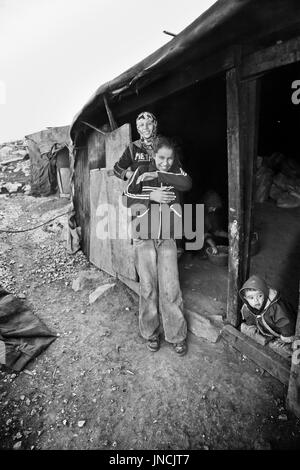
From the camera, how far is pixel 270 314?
283 cm

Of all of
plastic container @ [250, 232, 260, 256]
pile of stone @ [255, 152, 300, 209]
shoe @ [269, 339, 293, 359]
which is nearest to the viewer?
shoe @ [269, 339, 293, 359]

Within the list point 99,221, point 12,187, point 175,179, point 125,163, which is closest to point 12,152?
point 12,187

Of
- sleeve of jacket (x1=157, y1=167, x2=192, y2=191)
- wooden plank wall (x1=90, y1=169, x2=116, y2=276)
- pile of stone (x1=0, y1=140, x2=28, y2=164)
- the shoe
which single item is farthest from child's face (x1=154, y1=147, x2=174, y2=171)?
pile of stone (x1=0, y1=140, x2=28, y2=164)

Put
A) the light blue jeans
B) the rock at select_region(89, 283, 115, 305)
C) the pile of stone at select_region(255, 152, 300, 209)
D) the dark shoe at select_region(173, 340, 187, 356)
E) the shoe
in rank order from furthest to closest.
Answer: the pile of stone at select_region(255, 152, 300, 209)
the rock at select_region(89, 283, 115, 305)
the dark shoe at select_region(173, 340, 187, 356)
the light blue jeans
the shoe

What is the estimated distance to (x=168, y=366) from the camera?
3135mm

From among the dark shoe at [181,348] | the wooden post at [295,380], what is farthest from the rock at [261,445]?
the dark shoe at [181,348]

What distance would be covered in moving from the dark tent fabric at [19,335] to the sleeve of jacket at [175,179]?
2523 millimetres

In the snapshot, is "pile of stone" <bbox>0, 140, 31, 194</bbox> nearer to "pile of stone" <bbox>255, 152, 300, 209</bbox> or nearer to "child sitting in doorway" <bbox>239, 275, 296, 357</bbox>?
"pile of stone" <bbox>255, 152, 300, 209</bbox>

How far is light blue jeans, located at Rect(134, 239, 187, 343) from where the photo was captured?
10.2 feet

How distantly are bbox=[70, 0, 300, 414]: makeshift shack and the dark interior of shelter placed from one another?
0.02m

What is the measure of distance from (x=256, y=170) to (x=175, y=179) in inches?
42.4

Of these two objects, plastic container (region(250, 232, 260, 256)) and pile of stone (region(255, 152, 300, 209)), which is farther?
pile of stone (region(255, 152, 300, 209))

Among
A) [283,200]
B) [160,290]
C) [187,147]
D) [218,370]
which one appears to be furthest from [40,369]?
[283,200]
